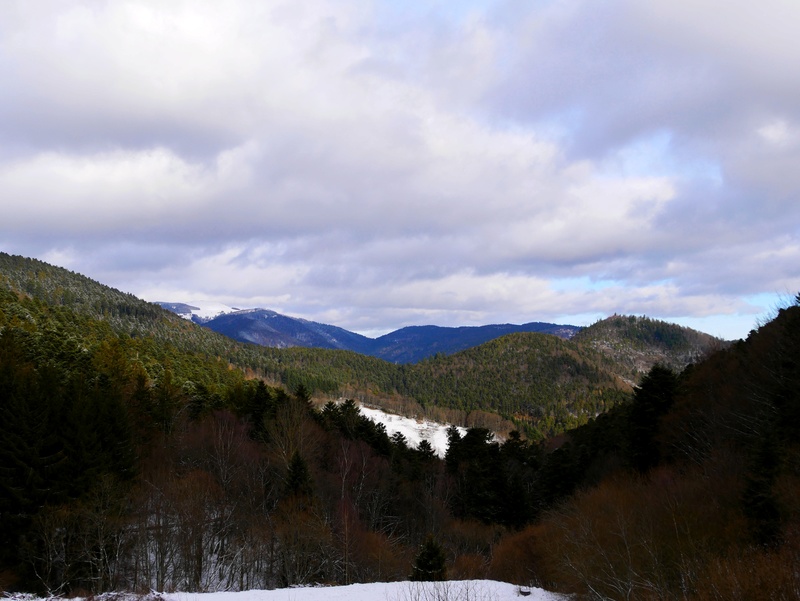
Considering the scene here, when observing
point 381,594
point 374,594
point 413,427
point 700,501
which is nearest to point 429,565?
point 381,594

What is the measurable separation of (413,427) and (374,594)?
155 meters

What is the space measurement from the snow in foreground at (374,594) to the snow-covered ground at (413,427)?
128292 mm

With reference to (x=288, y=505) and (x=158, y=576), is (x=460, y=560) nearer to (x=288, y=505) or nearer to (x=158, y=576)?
(x=288, y=505)

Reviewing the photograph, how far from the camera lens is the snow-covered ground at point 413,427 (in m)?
158

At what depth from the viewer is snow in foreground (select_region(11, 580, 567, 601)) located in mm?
18406

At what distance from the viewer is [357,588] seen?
22.4m

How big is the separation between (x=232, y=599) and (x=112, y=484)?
14.1m

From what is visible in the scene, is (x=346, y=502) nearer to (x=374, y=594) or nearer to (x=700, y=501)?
(x=374, y=594)

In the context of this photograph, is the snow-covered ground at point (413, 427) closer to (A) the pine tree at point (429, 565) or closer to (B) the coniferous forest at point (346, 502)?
(B) the coniferous forest at point (346, 502)

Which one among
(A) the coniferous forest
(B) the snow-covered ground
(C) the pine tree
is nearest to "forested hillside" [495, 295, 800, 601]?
(A) the coniferous forest

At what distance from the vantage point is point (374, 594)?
2130cm

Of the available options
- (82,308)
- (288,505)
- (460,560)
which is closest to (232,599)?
(288,505)

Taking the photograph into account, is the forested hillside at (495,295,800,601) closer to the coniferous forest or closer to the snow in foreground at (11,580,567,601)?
the coniferous forest

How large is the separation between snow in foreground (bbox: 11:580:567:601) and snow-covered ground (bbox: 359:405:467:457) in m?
128
